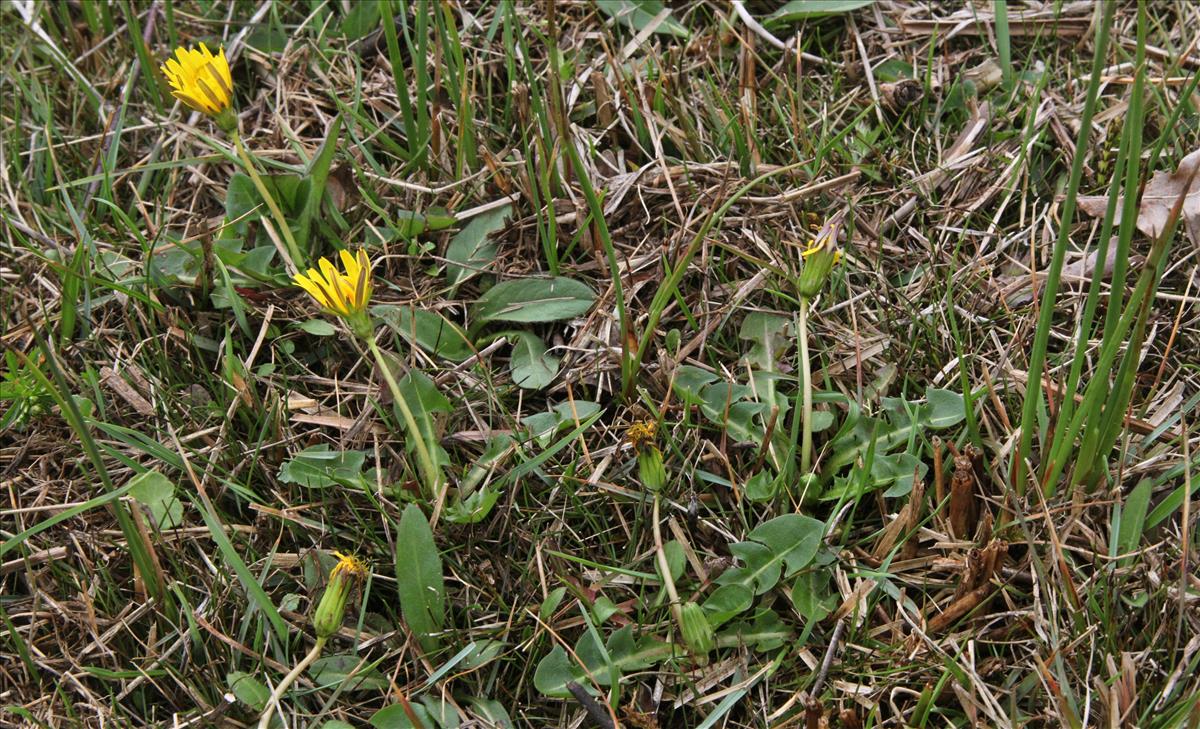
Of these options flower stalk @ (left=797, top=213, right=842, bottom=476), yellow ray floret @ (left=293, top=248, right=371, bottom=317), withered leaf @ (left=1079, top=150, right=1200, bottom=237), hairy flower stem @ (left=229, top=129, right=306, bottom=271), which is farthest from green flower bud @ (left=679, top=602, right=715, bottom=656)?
withered leaf @ (left=1079, top=150, right=1200, bottom=237)

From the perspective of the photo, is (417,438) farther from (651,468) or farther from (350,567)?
(651,468)

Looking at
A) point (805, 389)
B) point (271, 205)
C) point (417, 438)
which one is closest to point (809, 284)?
point (805, 389)

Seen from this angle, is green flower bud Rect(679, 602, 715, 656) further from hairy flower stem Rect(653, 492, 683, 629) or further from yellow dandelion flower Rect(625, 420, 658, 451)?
yellow dandelion flower Rect(625, 420, 658, 451)

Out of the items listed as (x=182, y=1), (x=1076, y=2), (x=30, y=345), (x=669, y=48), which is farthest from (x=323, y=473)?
(x=1076, y=2)

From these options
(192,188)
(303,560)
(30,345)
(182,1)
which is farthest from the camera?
(182,1)

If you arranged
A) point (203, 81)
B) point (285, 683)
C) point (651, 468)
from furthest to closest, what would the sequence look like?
point (203, 81), point (651, 468), point (285, 683)

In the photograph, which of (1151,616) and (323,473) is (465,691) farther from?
(1151,616)

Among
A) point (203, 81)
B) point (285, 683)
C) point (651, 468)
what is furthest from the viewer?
point (203, 81)
